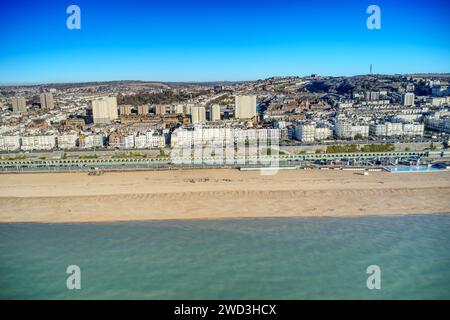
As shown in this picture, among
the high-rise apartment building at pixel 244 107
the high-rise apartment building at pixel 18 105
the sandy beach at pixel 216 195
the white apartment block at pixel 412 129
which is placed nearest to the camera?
the sandy beach at pixel 216 195

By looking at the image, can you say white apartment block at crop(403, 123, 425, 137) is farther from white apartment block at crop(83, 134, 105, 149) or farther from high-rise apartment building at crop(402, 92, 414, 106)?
white apartment block at crop(83, 134, 105, 149)

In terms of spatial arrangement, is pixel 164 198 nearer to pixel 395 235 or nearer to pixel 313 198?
pixel 313 198

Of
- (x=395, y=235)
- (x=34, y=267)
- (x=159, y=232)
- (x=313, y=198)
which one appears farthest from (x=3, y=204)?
(x=395, y=235)

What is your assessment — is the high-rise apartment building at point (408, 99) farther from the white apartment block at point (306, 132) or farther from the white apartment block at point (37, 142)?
the white apartment block at point (37, 142)

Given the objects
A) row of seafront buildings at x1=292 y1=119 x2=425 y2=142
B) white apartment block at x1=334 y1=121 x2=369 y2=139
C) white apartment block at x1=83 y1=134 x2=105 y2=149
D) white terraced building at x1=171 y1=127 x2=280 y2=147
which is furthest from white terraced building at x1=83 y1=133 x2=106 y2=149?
white apartment block at x1=334 y1=121 x2=369 y2=139

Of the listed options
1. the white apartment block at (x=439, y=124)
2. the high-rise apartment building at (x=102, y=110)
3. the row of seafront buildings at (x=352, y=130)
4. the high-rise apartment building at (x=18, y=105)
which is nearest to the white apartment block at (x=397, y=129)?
the row of seafront buildings at (x=352, y=130)

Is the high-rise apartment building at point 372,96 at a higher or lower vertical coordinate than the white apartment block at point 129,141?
higher
